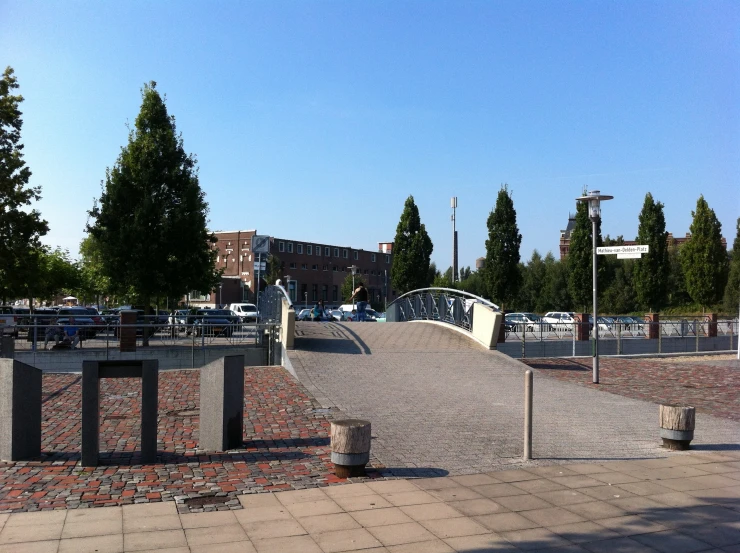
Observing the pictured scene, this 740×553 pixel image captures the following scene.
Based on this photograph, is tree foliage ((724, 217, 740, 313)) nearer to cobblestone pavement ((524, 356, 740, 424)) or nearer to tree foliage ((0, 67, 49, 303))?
cobblestone pavement ((524, 356, 740, 424))

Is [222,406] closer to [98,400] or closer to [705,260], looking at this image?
[98,400]

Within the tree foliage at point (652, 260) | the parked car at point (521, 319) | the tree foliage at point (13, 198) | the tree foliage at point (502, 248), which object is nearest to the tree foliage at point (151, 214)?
the tree foliage at point (13, 198)

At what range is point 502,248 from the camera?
41.1 m

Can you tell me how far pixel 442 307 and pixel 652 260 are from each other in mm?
26887

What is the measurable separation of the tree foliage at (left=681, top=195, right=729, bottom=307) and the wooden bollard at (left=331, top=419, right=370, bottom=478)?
42.5 metres

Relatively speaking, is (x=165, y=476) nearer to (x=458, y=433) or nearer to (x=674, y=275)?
(x=458, y=433)

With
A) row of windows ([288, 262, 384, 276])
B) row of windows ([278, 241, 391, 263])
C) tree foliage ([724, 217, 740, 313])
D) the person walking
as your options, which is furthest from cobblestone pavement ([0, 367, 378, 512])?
row of windows ([288, 262, 384, 276])

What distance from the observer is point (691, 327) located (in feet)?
103

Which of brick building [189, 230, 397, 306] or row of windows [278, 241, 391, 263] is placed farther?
row of windows [278, 241, 391, 263]

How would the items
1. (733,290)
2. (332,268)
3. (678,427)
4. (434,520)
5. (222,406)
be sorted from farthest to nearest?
(332,268) → (733,290) → (678,427) → (222,406) → (434,520)

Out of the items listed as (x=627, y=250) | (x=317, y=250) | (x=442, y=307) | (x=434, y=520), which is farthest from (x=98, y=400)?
(x=317, y=250)

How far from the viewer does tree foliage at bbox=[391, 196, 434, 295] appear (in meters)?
46.3

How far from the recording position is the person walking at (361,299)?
25.2 metres

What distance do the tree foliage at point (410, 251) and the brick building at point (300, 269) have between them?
98.9 ft
